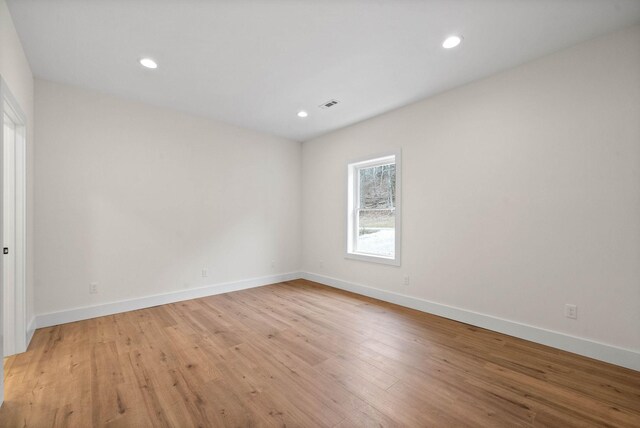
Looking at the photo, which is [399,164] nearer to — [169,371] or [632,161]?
[632,161]

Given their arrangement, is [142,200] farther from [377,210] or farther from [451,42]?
[451,42]

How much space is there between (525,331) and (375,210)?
2385 mm

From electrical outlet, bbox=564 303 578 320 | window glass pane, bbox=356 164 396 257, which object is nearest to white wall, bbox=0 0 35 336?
window glass pane, bbox=356 164 396 257

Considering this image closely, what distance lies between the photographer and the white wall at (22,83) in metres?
1.97

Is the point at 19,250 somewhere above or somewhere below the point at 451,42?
below

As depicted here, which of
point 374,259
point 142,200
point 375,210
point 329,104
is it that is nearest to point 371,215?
point 375,210

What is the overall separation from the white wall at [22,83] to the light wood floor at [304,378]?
0.77m

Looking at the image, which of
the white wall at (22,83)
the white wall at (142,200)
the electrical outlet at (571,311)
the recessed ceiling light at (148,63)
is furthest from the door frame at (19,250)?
the electrical outlet at (571,311)

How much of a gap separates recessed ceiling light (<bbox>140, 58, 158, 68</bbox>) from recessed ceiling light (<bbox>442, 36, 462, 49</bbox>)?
282cm

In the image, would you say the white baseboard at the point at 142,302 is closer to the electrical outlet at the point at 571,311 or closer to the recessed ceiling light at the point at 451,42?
the electrical outlet at the point at 571,311

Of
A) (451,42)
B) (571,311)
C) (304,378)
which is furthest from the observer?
(571,311)

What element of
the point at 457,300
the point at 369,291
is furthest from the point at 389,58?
the point at 369,291

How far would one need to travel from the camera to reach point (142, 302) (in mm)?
3674

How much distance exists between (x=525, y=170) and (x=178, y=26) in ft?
11.5
